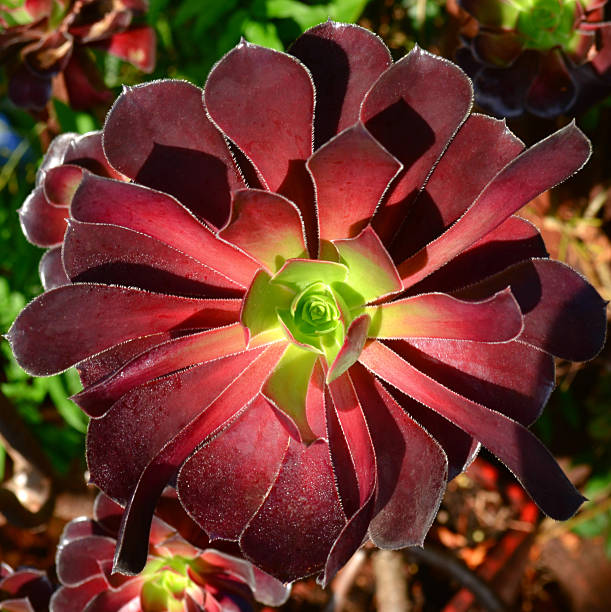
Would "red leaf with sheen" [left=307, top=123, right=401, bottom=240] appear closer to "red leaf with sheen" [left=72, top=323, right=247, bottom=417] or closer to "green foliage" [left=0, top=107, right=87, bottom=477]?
"red leaf with sheen" [left=72, top=323, right=247, bottom=417]

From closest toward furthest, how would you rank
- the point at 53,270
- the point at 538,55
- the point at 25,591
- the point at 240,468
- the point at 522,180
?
the point at 522,180 → the point at 240,468 → the point at 53,270 → the point at 25,591 → the point at 538,55

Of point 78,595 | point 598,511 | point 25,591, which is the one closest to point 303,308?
point 78,595

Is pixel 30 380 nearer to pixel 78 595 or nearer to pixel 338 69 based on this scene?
pixel 78 595

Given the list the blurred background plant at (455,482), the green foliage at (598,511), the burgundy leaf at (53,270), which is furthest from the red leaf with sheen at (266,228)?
the green foliage at (598,511)

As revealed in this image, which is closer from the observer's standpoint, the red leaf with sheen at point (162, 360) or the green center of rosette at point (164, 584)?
the red leaf with sheen at point (162, 360)

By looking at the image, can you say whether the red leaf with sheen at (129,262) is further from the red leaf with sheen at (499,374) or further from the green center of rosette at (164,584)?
the green center of rosette at (164,584)
